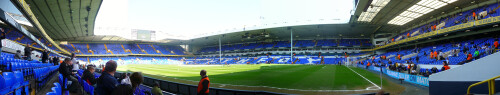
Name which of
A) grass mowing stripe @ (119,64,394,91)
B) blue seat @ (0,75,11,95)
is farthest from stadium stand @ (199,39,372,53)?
blue seat @ (0,75,11,95)

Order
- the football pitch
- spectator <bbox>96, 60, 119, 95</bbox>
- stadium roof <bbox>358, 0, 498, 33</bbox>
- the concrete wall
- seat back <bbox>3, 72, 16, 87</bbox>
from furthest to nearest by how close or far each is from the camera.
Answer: stadium roof <bbox>358, 0, 498, 33</bbox>
the football pitch
the concrete wall
seat back <bbox>3, 72, 16, 87</bbox>
spectator <bbox>96, 60, 119, 95</bbox>

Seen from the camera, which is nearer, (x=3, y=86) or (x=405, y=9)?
(x=3, y=86)

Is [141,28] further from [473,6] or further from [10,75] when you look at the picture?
[473,6]

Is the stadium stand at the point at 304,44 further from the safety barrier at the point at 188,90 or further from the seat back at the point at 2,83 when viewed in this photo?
the seat back at the point at 2,83

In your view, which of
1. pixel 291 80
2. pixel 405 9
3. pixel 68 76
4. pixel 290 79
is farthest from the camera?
pixel 405 9

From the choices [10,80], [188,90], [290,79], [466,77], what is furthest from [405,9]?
[10,80]

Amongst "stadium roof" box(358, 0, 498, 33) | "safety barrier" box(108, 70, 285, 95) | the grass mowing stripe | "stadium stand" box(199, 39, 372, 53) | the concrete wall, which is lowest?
the grass mowing stripe

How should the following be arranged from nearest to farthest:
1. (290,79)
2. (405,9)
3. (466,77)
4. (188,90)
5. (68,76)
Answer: (466,77) < (68,76) < (188,90) < (290,79) < (405,9)

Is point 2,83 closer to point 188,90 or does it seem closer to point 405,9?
point 188,90

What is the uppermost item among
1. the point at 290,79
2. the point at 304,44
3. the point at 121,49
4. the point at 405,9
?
the point at 405,9

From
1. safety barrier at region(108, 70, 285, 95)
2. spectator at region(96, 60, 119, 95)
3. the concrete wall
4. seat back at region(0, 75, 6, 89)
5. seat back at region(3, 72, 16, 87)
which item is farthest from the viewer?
safety barrier at region(108, 70, 285, 95)

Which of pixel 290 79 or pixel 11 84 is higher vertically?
pixel 11 84

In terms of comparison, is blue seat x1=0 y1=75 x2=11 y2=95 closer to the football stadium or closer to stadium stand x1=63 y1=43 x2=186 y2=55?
the football stadium

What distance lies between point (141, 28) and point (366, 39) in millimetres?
54985
